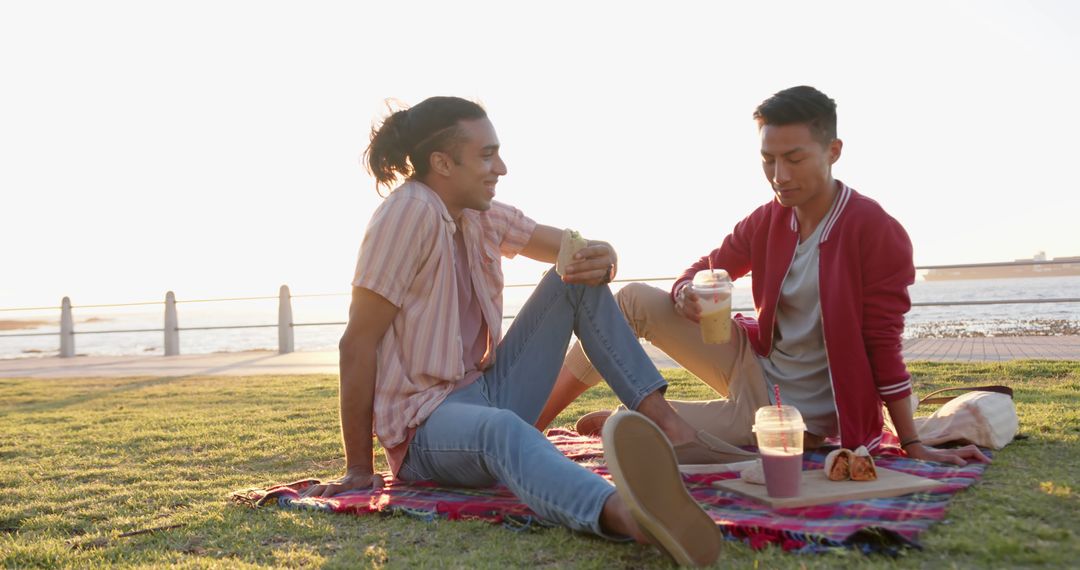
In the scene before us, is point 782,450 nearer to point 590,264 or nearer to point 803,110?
point 590,264

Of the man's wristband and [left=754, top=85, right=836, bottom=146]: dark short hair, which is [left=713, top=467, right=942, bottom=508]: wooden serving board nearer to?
the man's wristband

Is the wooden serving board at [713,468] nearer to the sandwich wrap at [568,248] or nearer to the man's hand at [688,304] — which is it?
the man's hand at [688,304]

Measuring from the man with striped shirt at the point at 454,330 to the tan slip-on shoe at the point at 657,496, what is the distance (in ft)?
1.30

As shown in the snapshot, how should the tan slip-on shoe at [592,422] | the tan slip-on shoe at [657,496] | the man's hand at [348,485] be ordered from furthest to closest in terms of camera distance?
the tan slip-on shoe at [592,422] → the man's hand at [348,485] → the tan slip-on shoe at [657,496]

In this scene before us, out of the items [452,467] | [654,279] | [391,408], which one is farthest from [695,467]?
[654,279]

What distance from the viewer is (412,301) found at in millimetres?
2939

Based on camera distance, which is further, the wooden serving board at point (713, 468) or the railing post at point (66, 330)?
the railing post at point (66, 330)

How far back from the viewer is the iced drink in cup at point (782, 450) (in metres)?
2.53

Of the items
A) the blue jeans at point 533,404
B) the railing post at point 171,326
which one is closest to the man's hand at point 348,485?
the blue jeans at point 533,404

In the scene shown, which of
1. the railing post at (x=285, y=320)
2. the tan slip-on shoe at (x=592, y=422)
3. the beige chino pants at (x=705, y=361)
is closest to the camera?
the beige chino pants at (x=705, y=361)

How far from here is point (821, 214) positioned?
333 cm

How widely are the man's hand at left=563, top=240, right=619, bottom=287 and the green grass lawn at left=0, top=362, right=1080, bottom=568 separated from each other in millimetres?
900

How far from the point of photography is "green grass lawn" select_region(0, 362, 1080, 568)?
2125 mm

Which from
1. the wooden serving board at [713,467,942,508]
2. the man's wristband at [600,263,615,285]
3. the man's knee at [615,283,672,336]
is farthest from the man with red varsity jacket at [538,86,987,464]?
the wooden serving board at [713,467,942,508]
